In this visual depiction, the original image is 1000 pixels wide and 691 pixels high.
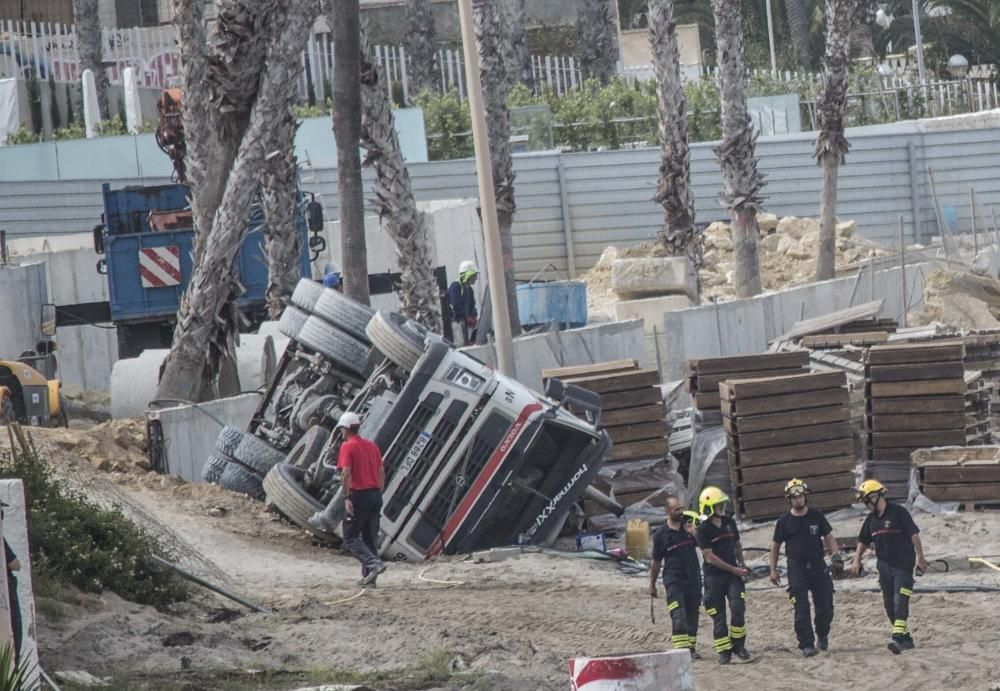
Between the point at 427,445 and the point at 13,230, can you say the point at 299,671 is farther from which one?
the point at 13,230

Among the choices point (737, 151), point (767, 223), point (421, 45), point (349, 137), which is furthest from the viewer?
point (421, 45)

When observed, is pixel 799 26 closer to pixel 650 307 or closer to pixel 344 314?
pixel 650 307

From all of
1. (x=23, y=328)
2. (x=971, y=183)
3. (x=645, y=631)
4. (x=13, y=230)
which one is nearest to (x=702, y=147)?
(x=971, y=183)

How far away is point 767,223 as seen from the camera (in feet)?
129

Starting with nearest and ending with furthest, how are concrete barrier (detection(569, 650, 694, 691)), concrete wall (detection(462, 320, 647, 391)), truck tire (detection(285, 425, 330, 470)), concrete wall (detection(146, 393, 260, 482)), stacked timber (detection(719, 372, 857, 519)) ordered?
concrete barrier (detection(569, 650, 694, 691)), truck tire (detection(285, 425, 330, 470)), concrete wall (detection(146, 393, 260, 482)), stacked timber (detection(719, 372, 857, 519)), concrete wall (detection(462, 320, 647, 391))

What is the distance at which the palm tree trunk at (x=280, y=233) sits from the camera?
79.9 feet

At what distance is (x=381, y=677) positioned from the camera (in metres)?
11.4

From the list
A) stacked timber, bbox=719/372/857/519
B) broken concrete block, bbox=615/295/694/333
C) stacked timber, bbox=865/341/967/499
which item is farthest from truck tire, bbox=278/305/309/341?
broken concrete block, bbox=615/295/694/333

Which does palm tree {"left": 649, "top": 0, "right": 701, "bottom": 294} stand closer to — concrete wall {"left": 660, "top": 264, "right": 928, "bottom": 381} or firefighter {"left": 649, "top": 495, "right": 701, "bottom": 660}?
concrete wall {"left": 660, "top": 264, "right": 928, "bottom": 381}

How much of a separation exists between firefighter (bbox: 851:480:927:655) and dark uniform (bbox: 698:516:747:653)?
0.98m

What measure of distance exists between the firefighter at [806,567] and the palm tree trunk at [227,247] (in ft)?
30.6

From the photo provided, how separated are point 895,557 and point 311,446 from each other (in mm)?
6304

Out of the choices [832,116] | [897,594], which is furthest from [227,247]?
[832,116]

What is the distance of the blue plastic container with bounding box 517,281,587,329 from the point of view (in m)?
29.7
